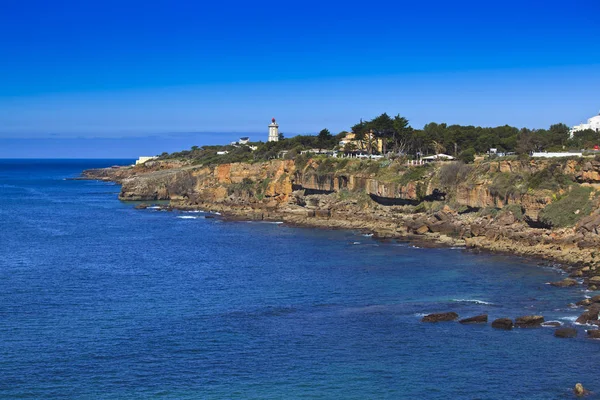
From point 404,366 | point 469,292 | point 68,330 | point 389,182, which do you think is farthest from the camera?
point 389,182

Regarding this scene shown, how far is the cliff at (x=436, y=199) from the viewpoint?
5547cm

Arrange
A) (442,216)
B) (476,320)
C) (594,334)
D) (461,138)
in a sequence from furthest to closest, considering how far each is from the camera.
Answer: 1. (461,138)
2. (442,216)
3. (476,320)
4. (594,334)

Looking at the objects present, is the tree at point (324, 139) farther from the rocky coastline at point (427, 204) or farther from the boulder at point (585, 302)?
the boulder at point (585, 302)

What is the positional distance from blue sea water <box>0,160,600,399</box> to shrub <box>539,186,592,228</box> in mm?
6804

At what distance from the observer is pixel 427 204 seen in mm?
73062

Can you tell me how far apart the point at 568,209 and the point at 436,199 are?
17951 mm

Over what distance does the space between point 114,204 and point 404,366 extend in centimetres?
8338

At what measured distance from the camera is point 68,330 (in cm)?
3353

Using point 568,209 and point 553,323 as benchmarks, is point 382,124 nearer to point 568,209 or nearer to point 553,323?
point 568,209

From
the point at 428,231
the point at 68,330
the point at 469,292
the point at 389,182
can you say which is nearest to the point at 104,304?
the point at 68,330

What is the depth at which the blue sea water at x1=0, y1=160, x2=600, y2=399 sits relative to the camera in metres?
26.8

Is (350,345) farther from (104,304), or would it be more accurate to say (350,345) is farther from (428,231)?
(428,231)

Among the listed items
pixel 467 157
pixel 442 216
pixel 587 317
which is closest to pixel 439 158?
pixel 467 157

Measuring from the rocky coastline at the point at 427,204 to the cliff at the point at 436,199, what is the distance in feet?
0.34
